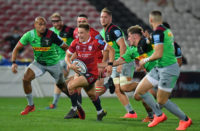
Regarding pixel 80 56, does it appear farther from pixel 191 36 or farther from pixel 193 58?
pixel 191 36

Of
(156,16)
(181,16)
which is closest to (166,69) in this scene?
(156,16)

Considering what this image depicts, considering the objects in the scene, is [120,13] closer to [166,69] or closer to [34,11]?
[34,11]

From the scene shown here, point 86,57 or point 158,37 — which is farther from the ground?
point 158,37

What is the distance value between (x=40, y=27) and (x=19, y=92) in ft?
22.0

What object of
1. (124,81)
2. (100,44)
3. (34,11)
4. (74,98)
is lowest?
(74,98)

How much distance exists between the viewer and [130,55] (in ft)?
26.2

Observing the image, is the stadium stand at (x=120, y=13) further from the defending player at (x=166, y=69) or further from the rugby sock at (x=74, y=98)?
the defending player at (x=166, y=69)

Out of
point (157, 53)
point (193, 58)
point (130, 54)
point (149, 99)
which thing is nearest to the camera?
point (157, 53)

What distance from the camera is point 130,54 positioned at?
8.00 metres

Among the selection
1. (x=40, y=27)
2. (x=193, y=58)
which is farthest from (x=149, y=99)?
(x=193, y=58)

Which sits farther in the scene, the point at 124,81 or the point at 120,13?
the point at 120,13

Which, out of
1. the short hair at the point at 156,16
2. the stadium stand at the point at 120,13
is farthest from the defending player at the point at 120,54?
the stadium stand at the point at 120,13

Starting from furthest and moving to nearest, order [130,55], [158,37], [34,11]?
[34,11]
[130,55]
[158,37]

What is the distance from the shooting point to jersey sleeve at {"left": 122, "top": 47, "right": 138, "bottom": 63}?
7957 millimetres
